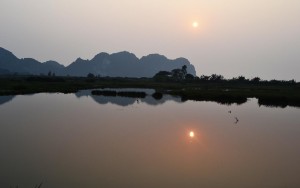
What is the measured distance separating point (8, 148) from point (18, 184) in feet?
26.2

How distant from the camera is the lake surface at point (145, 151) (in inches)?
728

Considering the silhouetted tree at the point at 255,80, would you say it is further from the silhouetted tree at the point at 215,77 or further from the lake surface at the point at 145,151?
the lake surface at the point at 145,151

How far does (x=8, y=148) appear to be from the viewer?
2411 centimetres

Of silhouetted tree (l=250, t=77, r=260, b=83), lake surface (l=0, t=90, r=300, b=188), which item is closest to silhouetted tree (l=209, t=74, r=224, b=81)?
silhouetted tree (l=250, t=77, r=260, b=83)

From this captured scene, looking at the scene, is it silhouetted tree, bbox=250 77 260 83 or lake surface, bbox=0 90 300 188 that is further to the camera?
silhouetted tree, bbox=250 77 260 83

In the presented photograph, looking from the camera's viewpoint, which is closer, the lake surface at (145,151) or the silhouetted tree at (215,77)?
the lake surface at (145,151)

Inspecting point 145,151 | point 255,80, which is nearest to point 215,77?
point 255,80

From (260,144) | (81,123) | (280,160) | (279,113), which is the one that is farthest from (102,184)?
(279,113)

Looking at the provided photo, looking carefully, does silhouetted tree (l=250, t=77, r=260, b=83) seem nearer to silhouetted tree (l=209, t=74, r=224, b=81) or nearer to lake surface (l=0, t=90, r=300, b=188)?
silhouetted tree (l=209, t=74, r=224, b=81)

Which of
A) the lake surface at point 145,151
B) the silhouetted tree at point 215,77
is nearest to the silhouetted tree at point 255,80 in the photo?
the silhouetted tree at point 215,77

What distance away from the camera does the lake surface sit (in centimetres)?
1850

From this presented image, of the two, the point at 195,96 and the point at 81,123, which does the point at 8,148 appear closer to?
the point at 81,123

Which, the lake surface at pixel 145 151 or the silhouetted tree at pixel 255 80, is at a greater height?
the silhouetted tree at pixel 255 80

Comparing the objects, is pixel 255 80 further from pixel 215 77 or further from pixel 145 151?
pixel 145 151
